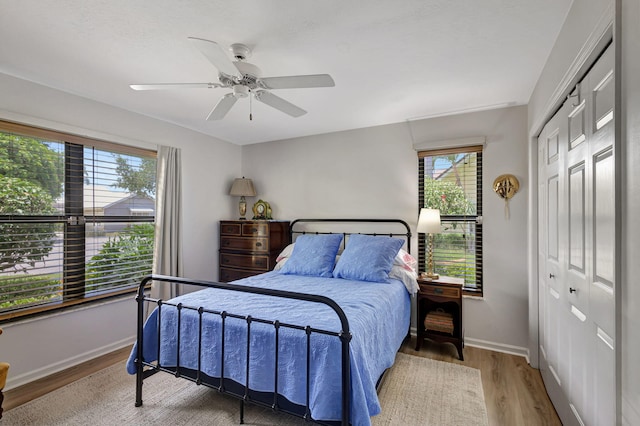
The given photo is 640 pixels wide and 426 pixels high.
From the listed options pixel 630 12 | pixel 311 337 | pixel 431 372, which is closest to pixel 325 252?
pixel 431 372

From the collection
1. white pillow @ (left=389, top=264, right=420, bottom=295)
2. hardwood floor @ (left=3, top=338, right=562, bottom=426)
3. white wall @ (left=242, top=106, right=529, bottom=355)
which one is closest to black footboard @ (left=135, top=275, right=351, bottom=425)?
hardwood floor @ (left=3, top=338, right=562, bottom=426)

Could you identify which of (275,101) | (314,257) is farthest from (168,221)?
(275,101)

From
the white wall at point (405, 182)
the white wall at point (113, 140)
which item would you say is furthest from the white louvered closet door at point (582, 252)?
the white wall at point (113, 140)

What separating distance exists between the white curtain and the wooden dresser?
725 millimetres

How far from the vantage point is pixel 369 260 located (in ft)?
10.0

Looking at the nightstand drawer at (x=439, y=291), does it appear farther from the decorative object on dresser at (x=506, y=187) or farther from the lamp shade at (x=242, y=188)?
the lamp shade at (x=242, y=188)

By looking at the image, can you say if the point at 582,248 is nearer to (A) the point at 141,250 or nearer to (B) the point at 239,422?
(B) the point at 239,422

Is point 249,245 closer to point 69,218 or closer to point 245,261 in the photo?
point 245,261

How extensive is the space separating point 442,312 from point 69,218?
3.77m

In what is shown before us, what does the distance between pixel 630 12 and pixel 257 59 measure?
194 cm

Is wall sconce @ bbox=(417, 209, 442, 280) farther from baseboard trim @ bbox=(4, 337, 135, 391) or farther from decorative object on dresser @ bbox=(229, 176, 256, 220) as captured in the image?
baseboard trim @ bbox=(4, 337, 135, 391)

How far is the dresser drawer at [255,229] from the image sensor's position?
3.96 metres

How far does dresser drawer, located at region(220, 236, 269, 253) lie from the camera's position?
156 inches

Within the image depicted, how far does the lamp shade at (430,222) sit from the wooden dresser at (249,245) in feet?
6.20
